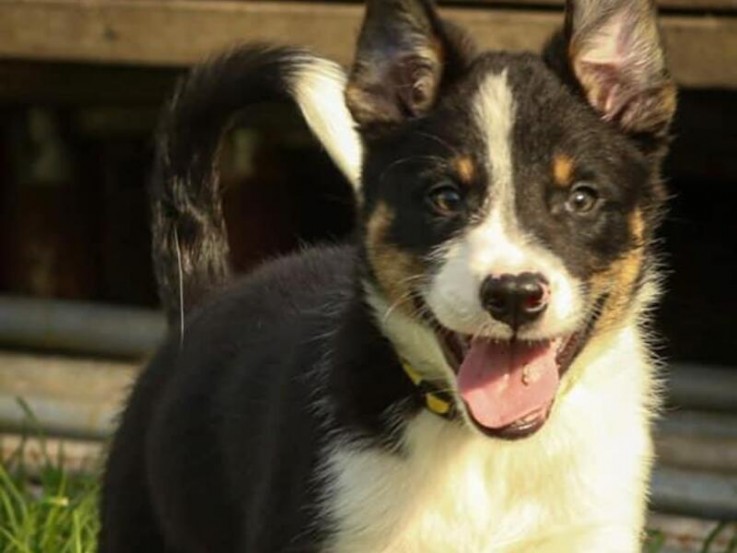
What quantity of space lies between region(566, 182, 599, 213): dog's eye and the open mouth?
24 cm

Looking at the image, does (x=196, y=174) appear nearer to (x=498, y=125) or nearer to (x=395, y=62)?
(x=395, y=62)

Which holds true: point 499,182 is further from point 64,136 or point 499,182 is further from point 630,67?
point 64,136

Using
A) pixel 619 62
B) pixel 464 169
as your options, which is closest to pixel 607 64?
pixel 619 62

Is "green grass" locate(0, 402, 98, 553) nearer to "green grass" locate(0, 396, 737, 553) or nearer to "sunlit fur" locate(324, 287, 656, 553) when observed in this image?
"green grass" locate(0, 396, 737, 553)

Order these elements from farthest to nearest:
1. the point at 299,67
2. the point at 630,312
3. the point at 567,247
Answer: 1. the point at 299,67
2. the point at 630,312
3. the point at 567,247

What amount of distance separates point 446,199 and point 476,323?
299 millimetres

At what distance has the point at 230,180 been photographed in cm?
802

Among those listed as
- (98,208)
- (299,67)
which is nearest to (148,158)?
(98,208)

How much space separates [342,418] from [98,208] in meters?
4.03

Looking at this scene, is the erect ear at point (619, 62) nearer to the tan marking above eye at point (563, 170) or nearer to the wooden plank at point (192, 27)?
the tan marking above eye at point (563, 170)

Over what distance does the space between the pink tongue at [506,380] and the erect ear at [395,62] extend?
0.55 meters

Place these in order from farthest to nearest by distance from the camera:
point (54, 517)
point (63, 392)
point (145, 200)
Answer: point (145, 200) → point (63, 392) → point (54, 517)

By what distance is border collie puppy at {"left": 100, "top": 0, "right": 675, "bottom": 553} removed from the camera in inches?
174

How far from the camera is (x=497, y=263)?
426cm
